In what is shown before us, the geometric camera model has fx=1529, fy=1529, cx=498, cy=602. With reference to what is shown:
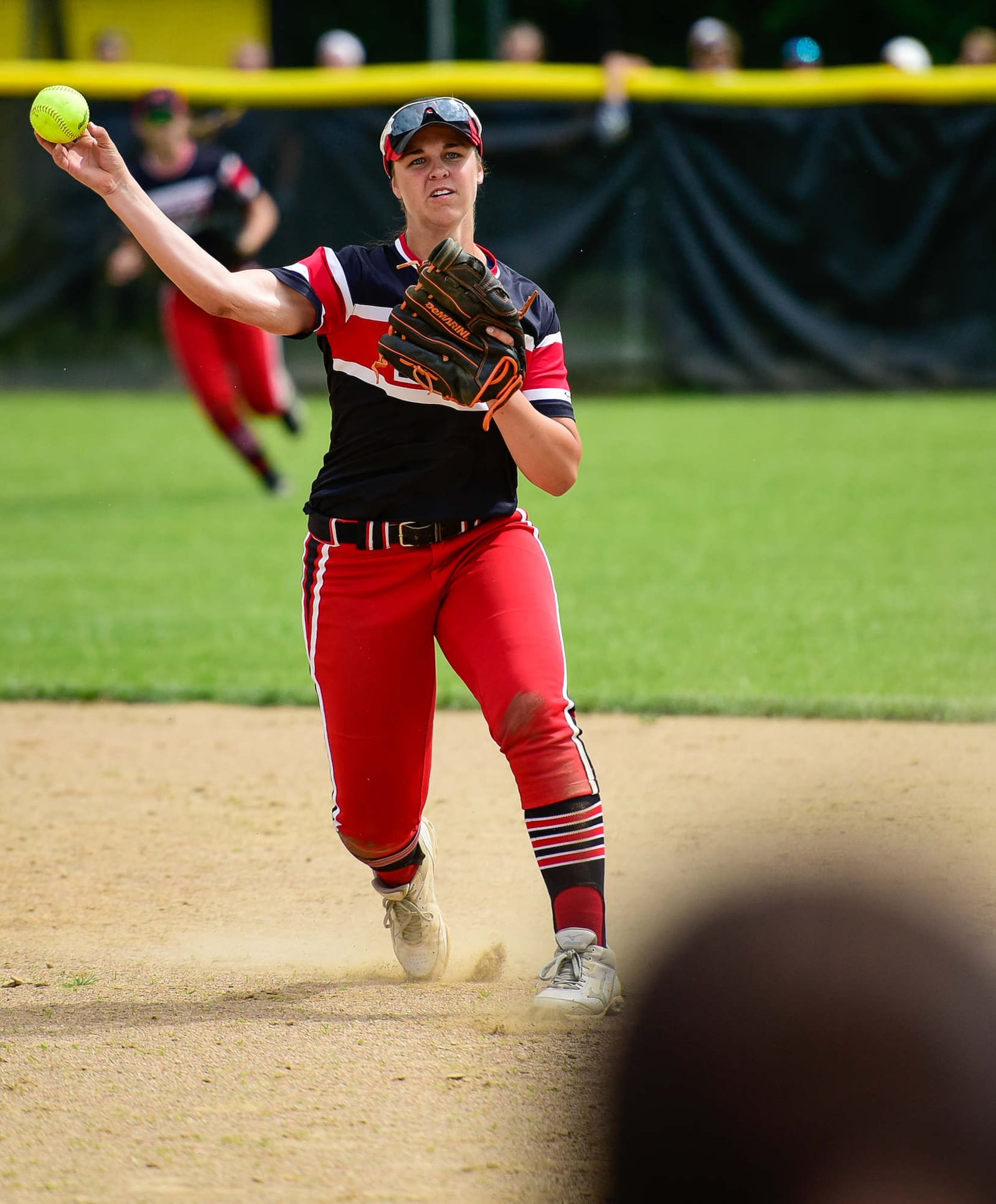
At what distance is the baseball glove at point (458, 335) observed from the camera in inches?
114

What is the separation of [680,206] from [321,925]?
1203 centimetres

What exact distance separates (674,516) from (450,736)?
407cm

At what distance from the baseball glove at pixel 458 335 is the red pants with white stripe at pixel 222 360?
6.75 meters

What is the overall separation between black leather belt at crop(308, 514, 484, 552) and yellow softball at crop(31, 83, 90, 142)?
0.93 m

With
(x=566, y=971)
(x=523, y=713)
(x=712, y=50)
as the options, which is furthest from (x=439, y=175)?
(x=712, y=50)

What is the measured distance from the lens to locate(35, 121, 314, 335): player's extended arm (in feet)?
9.60

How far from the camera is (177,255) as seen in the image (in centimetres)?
292

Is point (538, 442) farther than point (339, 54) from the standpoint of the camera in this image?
No

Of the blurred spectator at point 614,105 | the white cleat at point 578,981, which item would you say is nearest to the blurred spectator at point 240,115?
the blurred spectator at point 614,105

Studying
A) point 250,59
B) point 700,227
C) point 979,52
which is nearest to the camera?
point 979,52

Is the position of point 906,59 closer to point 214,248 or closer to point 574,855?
point 214,248

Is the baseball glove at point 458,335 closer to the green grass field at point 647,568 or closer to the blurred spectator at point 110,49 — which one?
the green grass field at point 647,568

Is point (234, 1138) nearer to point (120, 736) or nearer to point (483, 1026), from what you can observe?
point (483, 1026)

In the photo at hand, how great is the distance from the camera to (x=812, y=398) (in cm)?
1476
